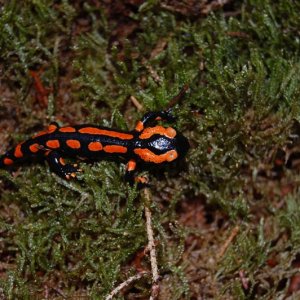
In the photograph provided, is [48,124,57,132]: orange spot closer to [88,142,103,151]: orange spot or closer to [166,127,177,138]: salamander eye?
[88,142,103,151]: orange spot

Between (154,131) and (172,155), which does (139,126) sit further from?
(172,155)

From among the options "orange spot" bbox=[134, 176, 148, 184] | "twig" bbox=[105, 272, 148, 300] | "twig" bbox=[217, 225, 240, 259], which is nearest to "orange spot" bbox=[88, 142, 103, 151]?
"orange spot" bbox=[134, 176, 148, 184]

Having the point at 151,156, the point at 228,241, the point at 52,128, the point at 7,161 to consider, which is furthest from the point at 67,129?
the point at 228,241

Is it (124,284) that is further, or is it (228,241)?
(228,241)

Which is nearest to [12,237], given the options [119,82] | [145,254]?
[145,254]

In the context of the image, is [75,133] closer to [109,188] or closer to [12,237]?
[109,188]

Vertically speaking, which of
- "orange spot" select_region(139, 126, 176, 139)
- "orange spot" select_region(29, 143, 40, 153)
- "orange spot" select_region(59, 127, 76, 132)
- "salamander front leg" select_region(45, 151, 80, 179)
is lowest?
"salamander front leg" select_region(45, 151, 80, 179)

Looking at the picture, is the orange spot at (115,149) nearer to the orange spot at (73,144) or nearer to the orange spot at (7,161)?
the orange spot at (73,144)
